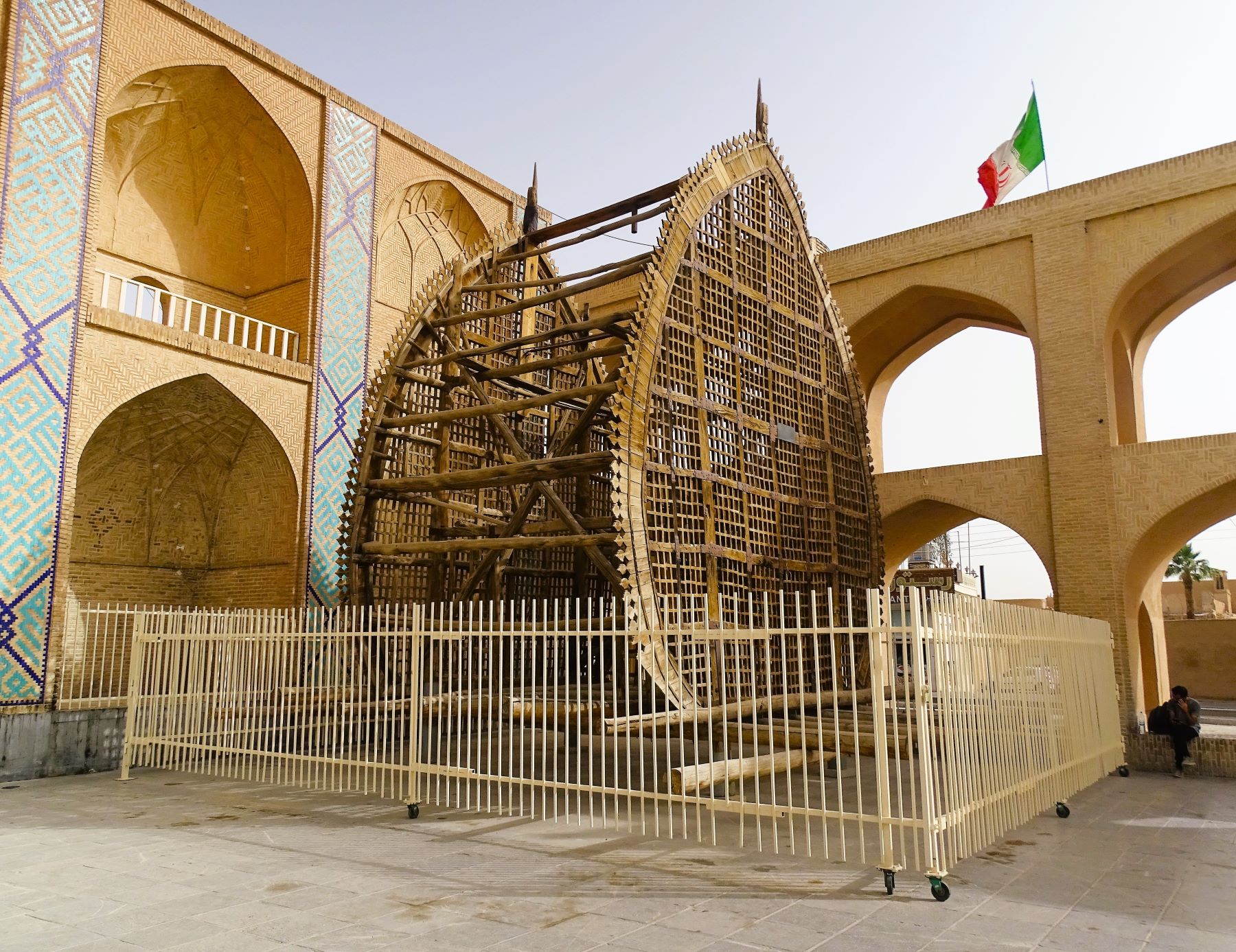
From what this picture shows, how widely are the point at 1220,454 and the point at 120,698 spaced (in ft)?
41.2

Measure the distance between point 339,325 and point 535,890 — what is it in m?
10.8

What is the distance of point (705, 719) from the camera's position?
7.37 meters

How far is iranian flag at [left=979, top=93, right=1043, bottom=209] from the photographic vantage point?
15219 mm

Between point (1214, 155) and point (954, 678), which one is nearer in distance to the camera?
point (954, 678)

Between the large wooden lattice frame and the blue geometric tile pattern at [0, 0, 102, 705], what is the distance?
10.5 feet

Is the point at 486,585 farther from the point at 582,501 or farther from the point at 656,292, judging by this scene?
the point at 656,292

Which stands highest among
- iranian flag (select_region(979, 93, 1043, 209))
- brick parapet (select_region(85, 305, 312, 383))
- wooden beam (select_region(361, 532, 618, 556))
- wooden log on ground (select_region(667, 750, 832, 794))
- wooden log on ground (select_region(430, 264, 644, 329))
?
iranian flag (select_region(979, 93, 1043, 209))

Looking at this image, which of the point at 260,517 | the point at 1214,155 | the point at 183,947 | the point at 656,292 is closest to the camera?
the point at 183,947

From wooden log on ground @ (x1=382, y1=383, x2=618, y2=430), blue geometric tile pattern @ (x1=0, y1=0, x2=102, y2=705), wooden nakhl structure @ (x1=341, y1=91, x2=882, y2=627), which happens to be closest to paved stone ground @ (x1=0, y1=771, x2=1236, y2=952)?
wooden nakhl structure @ (x1=341, y1=91, x2=882, y2=627)

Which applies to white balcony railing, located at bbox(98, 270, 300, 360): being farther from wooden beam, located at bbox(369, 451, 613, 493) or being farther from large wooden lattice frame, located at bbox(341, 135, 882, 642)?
wooden beam, located at bbox(369, 451, 613, 493)

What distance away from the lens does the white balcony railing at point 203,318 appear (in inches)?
479

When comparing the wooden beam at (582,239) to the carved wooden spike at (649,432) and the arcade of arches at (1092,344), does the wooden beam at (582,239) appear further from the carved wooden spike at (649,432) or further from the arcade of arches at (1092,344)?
the arcade of arches at (1092,344)

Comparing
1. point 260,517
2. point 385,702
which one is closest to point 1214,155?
point 385,702

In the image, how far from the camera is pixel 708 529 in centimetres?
812
